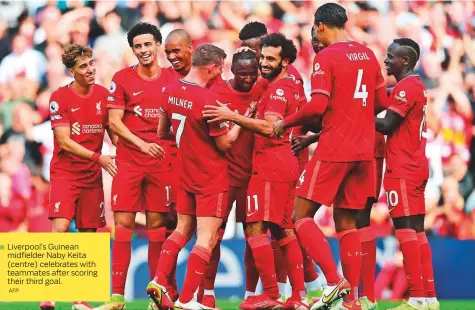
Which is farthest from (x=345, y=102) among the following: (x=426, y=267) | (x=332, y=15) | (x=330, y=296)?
(x=426, y=267)

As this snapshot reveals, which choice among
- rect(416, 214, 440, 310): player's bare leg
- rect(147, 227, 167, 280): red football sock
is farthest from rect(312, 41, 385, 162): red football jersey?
rect(147, 227, 167, 280): red football sock

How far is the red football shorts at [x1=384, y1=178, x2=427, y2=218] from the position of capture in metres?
8.90

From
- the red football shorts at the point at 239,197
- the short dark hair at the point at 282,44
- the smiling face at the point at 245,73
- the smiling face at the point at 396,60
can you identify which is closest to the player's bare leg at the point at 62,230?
the red football shorts at the point at 239,197

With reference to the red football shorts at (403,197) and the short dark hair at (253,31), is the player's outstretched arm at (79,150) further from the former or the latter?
→ the red football shorts at (403,197)

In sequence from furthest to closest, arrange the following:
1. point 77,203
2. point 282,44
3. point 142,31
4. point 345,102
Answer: point 77,203 < point 142,31 < point 282,44 < point 345,102

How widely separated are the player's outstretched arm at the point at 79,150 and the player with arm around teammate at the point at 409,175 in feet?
7.38

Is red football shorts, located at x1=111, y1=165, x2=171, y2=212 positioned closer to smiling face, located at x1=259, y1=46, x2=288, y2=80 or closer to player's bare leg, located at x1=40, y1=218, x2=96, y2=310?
player's bare leg, located at x1=40, y1=218, x2=96, y2=310

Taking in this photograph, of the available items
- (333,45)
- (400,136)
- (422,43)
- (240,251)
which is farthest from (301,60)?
(333,45)

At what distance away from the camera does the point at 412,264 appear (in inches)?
349

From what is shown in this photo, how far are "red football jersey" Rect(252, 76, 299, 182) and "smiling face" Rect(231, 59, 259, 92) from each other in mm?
359

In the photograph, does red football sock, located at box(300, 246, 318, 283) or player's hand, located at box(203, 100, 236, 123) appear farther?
red football sock, located at box(300, 246, 318, 283)

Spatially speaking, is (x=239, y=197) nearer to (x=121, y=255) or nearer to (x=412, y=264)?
(x=121, y=255)

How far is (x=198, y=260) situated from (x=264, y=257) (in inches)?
25.8

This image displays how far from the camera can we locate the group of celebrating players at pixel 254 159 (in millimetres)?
7973
